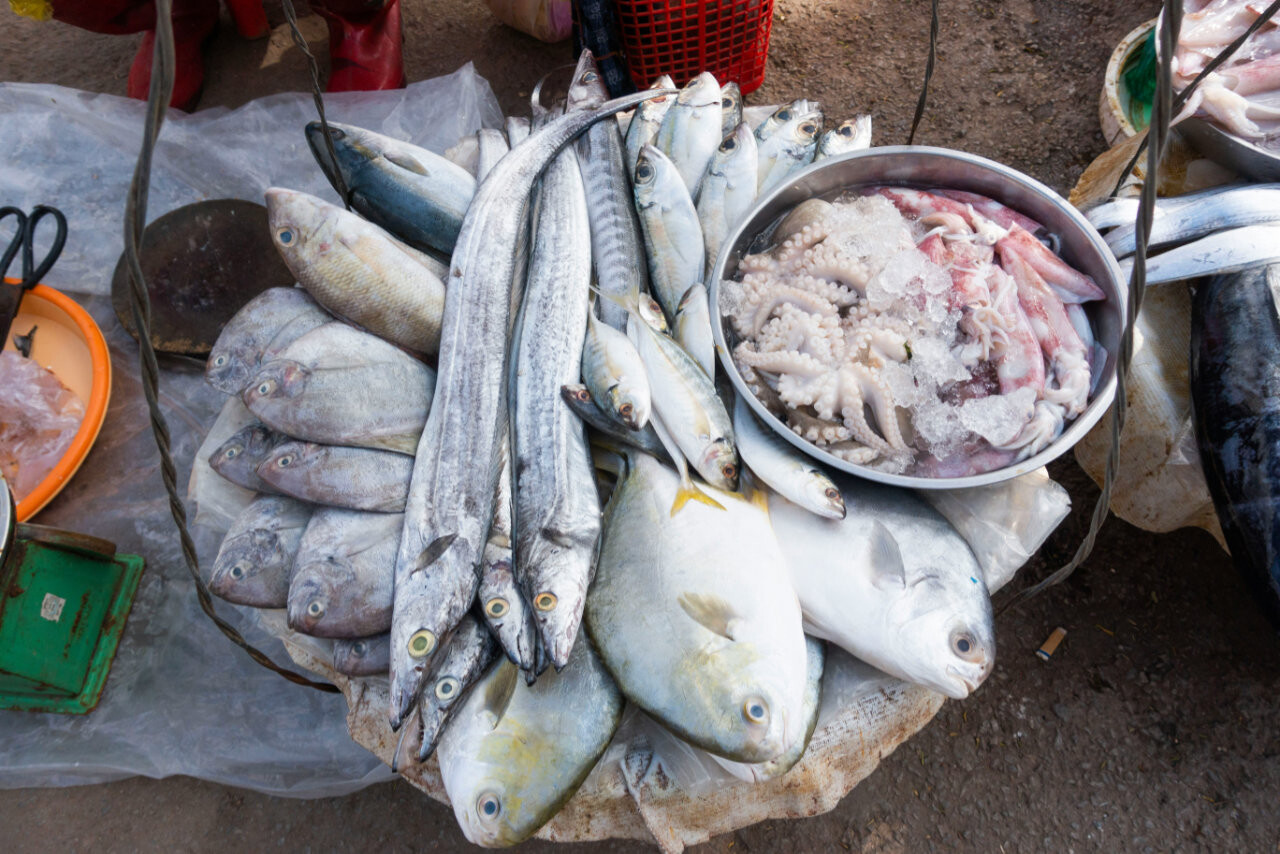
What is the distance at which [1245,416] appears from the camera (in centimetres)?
204

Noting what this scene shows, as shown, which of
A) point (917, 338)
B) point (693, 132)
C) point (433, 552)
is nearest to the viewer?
point (433, 552)

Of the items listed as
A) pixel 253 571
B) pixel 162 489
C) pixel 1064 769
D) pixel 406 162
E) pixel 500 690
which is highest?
pixel 406 162

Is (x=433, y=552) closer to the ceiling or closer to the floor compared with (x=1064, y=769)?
closer to the ceiling

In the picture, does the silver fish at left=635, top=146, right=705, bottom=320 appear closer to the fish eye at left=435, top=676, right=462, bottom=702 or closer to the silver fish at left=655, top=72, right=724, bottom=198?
the silver fish at left=655, top=72, right=724, bottom=198

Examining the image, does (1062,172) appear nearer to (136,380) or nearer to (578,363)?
(578,363)

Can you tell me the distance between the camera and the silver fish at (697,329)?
6.34 feet

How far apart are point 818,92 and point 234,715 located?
4.35 m

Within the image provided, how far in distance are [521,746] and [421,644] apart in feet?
1.15

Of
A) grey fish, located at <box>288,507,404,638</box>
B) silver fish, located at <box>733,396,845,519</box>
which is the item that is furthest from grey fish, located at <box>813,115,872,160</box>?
grey fish, located at <box>288,507,404,638</box>

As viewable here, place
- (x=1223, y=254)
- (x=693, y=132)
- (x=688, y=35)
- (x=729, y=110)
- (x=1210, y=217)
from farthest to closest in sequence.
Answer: (x=688, y=35) < (x=729, y=110) < (x=693, y=132) < (x=1210, y=217) < (x=1223, y=254)

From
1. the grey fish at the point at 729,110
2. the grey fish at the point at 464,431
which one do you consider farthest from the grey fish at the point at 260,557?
the grey fish at the point at 729,110

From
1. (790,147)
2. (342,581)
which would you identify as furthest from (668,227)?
(342,581)

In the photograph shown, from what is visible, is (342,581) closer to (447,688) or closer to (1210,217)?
(447,688)

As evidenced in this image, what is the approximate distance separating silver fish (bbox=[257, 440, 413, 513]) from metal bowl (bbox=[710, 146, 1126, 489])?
0.95 meters
